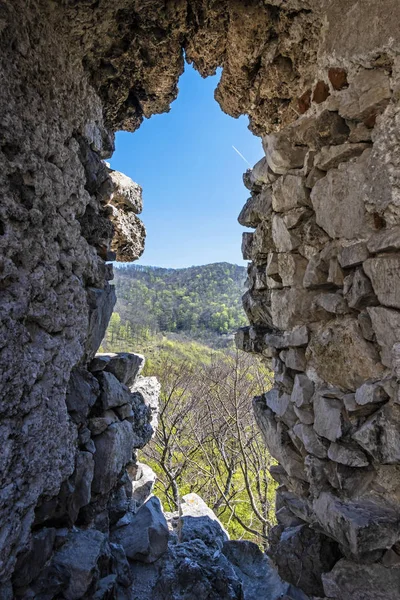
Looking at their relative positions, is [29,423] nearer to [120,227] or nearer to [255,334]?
[255,334]

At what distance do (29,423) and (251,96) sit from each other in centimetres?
207

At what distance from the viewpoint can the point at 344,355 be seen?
151cm

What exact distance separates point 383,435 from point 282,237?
1.10 m

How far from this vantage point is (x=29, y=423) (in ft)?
4.37

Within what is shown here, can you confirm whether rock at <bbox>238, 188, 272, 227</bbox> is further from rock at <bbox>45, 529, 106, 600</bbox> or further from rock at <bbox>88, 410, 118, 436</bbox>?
rock at <bbox>45, 529, 106, 600</bbox>

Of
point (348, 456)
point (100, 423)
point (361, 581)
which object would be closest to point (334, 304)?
point (348, 456)

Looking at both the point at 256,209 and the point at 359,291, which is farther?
the point at 256,209

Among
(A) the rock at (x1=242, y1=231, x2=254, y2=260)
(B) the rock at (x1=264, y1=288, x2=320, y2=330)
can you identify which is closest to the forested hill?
(A) the rock at (x1=242, y1=231, x2=254, y2=260)

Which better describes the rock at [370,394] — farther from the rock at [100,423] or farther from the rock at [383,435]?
the rock at [100,423]

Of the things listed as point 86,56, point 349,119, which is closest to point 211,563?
point 349,119

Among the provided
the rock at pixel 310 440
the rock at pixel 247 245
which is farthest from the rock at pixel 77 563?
the rock at pixel 247 245

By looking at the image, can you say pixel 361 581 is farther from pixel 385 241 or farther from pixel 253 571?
pixel 385 241

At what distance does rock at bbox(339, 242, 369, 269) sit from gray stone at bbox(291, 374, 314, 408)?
607 mm

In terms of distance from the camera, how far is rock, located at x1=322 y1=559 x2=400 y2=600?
1318 mm
